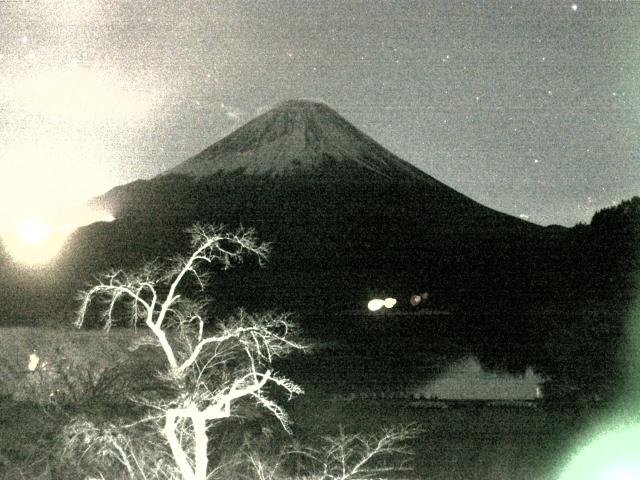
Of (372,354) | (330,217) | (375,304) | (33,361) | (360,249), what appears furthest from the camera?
(330,217)

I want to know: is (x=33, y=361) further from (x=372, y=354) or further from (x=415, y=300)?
(x=415, y=300)

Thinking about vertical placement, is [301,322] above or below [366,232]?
below

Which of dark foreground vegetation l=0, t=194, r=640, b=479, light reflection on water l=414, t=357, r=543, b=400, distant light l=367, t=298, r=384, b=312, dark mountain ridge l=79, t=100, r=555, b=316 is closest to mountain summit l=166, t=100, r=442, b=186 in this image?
dark mountain ridge l=79, t=100, r=555, b=316

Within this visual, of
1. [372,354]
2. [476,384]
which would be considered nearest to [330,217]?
[372,354]

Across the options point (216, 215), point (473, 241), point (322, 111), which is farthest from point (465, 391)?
point (322, 111)

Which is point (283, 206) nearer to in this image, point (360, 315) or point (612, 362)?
point (360, 315)
